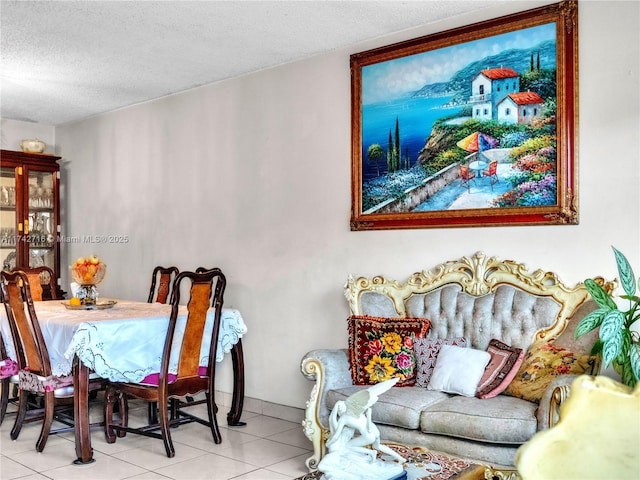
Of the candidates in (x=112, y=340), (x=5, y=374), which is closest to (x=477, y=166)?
(x=112, y=340)

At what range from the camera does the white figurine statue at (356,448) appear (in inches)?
86.7

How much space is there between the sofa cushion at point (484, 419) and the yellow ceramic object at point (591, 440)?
195 centimetres

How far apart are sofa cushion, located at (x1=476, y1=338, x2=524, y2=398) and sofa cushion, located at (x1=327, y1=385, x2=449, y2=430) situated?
0.22m

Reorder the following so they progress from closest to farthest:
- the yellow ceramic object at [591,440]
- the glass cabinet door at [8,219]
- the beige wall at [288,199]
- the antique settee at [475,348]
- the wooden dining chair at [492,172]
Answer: the yellow ceramic object at [591,440]
the antique settee at [475,348]
the beige wall at [288,199]
the wooden dining chair at [492,172]
the glass cabinet door at [8,219]

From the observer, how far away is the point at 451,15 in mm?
3865

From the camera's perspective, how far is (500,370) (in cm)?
322

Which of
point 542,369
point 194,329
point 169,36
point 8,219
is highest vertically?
point 169,36

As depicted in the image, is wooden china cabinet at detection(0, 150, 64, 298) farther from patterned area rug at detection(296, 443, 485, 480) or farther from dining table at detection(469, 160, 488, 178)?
patterned area rug at detection(296, 443, 485, 480)

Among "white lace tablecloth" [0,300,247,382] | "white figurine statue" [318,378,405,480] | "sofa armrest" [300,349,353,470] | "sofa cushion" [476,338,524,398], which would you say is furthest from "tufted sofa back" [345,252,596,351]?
"white figurine statue" [318,378,405,480]

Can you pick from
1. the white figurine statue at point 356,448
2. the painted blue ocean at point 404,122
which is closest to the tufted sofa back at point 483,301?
the painted blue ocean at point 404,122

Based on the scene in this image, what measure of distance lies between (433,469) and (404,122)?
2393 mm

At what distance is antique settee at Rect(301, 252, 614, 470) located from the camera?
2.83 m

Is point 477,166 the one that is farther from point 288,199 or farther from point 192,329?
point 192,329

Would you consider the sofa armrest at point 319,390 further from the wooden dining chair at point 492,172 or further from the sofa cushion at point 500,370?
the wooden dining chair at point 492,172
